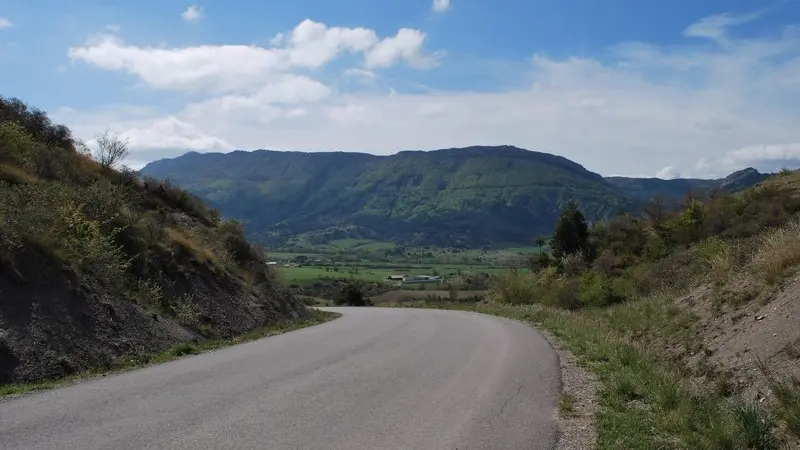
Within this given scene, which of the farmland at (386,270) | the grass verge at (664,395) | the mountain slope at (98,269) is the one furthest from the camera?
the farmland at (386,270)

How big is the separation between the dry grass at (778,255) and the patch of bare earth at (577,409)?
3.97 m

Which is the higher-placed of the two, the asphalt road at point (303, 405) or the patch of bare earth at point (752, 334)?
the patch of bare earth at point (752, 334)

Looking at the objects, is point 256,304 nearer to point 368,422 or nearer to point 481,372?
point 481,372

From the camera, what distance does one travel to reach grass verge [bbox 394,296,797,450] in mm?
7320

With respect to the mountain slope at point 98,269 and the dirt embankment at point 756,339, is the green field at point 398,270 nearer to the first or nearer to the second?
the mountain slope at point 98,269

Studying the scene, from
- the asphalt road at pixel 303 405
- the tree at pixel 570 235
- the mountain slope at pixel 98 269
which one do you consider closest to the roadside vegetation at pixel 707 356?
the asphalt road at pixel 303 405

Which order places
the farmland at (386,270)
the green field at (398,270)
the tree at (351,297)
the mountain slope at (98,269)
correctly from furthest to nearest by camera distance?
the green field at (398,270) → the farmland at (386,270) → the tree at (351,297) → the mountain slope at (98,269)

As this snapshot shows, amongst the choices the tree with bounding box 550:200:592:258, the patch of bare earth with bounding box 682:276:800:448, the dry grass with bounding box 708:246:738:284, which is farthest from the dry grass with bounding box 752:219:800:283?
the tree with bounding box 550:200:592:258

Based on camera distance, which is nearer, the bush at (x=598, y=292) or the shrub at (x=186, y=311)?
the shrub at (x=186, y=311)

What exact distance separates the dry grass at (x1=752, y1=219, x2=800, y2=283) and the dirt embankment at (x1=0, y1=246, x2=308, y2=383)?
12.8 meters

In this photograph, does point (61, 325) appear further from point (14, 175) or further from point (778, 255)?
point (778, 255)

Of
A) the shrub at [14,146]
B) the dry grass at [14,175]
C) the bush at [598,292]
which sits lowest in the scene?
the bush at [598,292]

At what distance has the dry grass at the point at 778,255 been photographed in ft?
41.8

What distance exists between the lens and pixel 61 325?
1265cm
